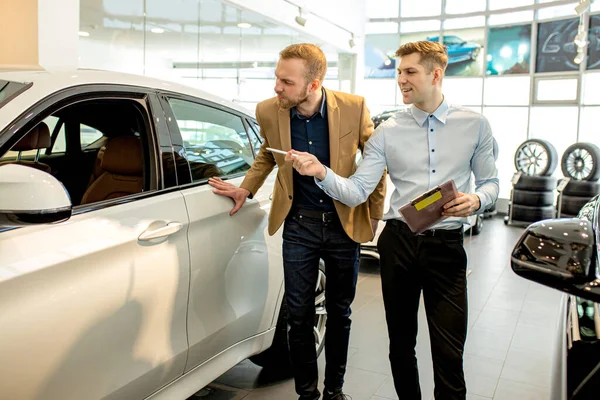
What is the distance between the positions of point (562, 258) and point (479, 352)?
2.65m

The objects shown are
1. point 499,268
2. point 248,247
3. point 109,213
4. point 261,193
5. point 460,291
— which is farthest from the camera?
point 499,268

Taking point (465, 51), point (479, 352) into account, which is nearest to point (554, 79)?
point (465, 51)

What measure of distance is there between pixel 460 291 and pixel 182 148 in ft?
4.01

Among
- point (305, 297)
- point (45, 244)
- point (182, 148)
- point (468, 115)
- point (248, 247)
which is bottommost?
point (305, 297)

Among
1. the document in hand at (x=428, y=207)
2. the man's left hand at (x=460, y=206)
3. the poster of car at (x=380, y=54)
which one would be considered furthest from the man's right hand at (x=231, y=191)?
the poster of car at (x=380, y=54)

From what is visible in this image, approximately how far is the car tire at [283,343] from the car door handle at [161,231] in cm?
94

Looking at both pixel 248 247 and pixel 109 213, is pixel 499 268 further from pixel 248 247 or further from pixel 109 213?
pixel 109 213

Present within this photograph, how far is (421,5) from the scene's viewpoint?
547 inches

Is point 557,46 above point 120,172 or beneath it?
above

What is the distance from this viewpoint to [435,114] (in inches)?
86.7

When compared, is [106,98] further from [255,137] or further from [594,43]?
[594,43]

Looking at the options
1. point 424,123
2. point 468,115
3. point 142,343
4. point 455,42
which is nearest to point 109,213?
point 142,343

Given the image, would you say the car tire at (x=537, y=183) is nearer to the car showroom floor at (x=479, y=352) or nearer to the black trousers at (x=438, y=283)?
the car showroom floor at (x=479, y=352)

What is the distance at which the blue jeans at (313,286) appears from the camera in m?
2.50
